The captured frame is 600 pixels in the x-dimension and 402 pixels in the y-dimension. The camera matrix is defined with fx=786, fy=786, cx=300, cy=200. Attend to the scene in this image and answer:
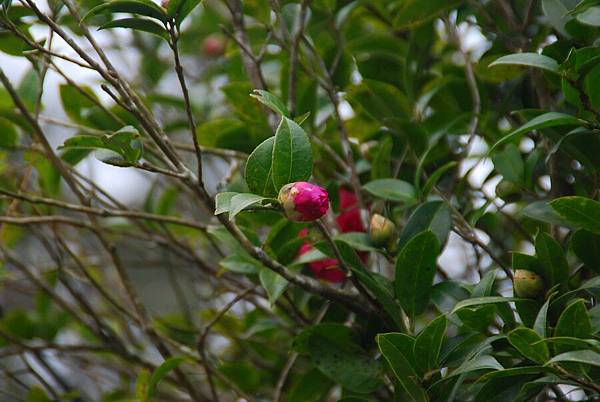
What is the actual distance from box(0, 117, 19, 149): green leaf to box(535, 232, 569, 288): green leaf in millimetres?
732

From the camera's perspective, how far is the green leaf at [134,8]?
70cm

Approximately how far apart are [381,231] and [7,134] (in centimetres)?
57

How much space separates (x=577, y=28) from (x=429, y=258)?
0.30m

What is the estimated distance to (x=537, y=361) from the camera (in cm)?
65

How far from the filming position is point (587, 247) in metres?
0.77

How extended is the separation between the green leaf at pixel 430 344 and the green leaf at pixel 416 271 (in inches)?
3.8

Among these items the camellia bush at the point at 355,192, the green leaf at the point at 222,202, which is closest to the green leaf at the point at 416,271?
the camellia bush at the point at 355,192

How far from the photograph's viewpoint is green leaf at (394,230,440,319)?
31.2 inches

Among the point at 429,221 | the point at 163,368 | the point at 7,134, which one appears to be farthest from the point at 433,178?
the point at 7,134

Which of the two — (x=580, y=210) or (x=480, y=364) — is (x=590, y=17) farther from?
(x=480, y=364)

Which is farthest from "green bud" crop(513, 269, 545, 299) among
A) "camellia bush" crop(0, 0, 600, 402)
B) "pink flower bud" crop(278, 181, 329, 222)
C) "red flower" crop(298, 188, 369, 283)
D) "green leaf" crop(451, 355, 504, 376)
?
"red flower" crop(298, 188, 369, 283)

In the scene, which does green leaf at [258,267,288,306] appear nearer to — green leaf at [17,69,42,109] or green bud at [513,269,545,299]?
green bud at [513,269,545,299]

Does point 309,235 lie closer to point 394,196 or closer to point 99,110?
point 394,196

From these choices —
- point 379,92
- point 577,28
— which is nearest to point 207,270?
point 379,92
